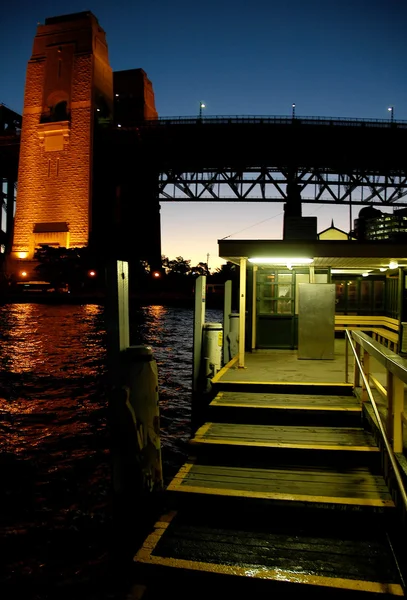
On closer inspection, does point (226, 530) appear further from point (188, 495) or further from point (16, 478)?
point (16, 478)

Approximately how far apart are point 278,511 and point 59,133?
64.1 meters

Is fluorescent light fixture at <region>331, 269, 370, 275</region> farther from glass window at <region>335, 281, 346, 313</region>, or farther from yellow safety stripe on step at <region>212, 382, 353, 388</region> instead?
yellow safety stripe on step at <region>212, 382, 353, 388</region>

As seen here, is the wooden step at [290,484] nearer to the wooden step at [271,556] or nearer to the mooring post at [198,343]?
the wooden step at [271,556]

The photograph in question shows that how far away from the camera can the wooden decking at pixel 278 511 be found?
160 inches

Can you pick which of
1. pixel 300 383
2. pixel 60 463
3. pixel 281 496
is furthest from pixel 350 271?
pixel 281 496

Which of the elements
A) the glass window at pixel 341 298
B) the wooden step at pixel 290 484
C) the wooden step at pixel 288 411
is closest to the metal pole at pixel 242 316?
the wooden step at pixel 288 411

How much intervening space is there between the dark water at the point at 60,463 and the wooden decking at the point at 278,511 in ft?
5.03

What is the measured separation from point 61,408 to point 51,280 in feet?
150

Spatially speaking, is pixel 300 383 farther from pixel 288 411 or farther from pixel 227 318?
pixel 227 318

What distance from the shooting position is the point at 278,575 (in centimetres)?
402

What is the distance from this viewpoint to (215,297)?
6694cm

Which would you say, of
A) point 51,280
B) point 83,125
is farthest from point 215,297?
point 83,125

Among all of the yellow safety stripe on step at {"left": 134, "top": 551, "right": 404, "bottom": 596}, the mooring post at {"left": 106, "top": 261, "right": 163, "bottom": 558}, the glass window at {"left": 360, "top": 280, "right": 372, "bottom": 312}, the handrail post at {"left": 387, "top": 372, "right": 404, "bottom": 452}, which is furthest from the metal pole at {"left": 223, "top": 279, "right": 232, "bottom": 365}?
the yellow safety stripe on step at {"left": 134, "top": 551, "right": 404, "bottom": 596}

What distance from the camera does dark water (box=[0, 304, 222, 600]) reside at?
18.9ft
